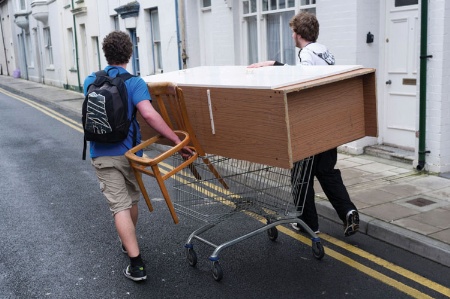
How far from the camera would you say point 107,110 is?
13.6 ft

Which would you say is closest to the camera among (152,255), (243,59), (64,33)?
(152,255)

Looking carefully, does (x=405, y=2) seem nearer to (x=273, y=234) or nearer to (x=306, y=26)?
(x=306, y=26)

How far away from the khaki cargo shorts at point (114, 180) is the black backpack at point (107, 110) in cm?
22

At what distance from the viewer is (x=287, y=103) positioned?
370 cm

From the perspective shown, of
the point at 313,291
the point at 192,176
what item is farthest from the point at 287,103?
the point at 313,291

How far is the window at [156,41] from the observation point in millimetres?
16141

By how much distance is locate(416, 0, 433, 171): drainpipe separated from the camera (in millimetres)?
6980

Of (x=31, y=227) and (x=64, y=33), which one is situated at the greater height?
(x=64, y=33)

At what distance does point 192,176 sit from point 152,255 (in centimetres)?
110

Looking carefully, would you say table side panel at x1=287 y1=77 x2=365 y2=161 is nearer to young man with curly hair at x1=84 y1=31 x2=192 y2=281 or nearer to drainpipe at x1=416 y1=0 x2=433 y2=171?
young man with curly hair at x1=84 y1=31 x2=192 y2=281

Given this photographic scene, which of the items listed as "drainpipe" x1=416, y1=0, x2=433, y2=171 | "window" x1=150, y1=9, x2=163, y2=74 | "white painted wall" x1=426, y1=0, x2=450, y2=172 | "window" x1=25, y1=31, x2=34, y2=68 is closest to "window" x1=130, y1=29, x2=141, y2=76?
"window" x1=150, y1=9, x2=163, y2=74

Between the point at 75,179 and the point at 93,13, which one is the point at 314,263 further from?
the point at 93,13

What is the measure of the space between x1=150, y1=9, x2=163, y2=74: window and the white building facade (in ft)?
0.10

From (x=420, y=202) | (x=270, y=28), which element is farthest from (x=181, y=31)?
(x=420, y=202)
